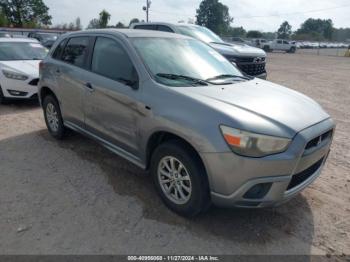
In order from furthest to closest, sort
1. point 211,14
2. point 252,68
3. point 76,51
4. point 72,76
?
point 211,14 → point 252,68 → point 76,51 → point 72,76

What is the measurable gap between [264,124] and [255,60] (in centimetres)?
638

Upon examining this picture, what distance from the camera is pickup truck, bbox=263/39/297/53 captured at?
45219 mm

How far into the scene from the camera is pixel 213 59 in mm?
4281

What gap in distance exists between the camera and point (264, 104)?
3.18 metres

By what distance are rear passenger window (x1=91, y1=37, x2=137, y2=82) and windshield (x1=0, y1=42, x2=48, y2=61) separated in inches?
194

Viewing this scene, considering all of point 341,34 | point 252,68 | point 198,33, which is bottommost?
point 252,68

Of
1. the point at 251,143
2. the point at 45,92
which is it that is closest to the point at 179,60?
the point at 251,143

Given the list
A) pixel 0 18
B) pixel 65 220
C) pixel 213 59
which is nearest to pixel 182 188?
pixel 65 220

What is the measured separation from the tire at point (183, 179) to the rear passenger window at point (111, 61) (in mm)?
938

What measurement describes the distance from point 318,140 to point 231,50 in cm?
584

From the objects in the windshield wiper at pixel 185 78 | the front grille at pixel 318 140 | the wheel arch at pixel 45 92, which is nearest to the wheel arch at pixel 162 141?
the windshield wiper at pixel 185 78

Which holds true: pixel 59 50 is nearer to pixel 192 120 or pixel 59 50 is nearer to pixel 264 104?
pixel 192 120

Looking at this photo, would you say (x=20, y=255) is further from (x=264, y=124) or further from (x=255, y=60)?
(x=255, y=60)

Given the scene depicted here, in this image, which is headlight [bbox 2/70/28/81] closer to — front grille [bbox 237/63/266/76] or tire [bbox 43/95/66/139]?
tire [bbox 43/95/66/139]
